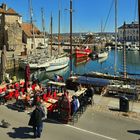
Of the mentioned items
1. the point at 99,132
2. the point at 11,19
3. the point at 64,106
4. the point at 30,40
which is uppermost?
the point at 11,19

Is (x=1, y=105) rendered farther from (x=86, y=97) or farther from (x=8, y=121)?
(x=86, y=97)

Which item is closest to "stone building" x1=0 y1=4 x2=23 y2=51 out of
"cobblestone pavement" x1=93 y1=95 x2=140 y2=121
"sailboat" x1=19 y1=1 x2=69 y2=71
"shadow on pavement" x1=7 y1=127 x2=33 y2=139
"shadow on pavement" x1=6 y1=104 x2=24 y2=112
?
"sailboat" x1=19 y1=1 x2=69 y2=71

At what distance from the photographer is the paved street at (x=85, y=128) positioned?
14219mm

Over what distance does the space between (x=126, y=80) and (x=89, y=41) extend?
A: 348ft

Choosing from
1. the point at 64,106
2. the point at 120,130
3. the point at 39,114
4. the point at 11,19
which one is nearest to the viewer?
the point at 39,114

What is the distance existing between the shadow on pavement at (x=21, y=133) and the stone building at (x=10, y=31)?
185ft

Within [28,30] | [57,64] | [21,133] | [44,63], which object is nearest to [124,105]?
[21,133]

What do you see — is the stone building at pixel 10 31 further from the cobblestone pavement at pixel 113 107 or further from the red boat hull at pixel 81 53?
the cobblestone pavement at pixel 113 107

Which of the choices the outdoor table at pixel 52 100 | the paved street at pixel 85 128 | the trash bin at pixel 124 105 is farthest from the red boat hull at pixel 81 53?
the paved street at pixel 85 128

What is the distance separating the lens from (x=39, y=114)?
13984 millimetres

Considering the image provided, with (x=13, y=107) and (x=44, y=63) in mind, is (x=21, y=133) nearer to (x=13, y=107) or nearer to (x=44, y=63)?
(x=13, y=107)

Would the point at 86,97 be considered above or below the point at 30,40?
below

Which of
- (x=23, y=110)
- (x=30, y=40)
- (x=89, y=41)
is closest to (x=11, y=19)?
(x=30, y=40)

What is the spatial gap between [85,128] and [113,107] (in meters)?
4.51
